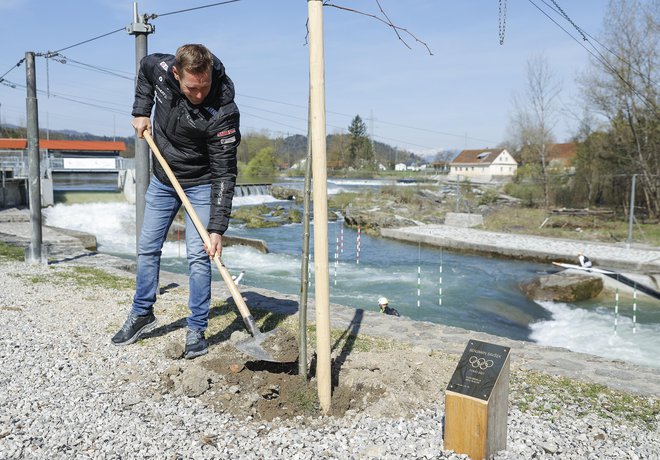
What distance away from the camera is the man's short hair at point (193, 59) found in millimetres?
3434

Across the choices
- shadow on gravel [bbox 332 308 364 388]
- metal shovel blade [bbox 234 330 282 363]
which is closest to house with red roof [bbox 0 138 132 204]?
shadow on gravel [bbox 332 308 364 388]

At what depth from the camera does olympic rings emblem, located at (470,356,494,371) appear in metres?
2.91

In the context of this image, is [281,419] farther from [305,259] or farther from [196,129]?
[196,129]

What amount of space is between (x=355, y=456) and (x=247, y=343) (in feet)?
3.53

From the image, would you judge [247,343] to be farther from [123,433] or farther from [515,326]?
[515,326]

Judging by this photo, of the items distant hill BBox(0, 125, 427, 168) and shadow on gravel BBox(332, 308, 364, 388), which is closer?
shadow on gravel BBox(332, 308, 364, 388)

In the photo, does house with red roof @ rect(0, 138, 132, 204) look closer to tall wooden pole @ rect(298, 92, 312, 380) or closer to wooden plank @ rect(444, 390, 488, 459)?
tall wooden pole @ rect(298, 92, 312, 380)

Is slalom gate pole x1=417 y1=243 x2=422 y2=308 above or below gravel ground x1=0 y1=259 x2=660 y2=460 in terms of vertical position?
below

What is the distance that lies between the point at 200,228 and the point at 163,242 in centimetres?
Result: 65

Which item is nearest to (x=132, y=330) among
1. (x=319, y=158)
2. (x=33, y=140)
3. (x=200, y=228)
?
(x=200, y=228)

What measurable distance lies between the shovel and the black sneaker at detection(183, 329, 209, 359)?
2.01 feet

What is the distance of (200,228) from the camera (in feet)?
12.5

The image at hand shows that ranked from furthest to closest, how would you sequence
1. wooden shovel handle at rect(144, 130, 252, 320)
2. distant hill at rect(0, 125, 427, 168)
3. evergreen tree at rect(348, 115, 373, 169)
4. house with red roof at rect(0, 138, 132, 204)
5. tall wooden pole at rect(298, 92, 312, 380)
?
evergreen tree at rect(348, 115, 373, 169) < distant hill at rect(0, 125, 427, 168) < house with red roof at rect(0, 138, 132, 204) < wooden shovel handle at rect(144, 130, 252, 320) < tall wooden pole at rect(298, 92, 312, 380)

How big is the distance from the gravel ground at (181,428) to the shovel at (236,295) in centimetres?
42
